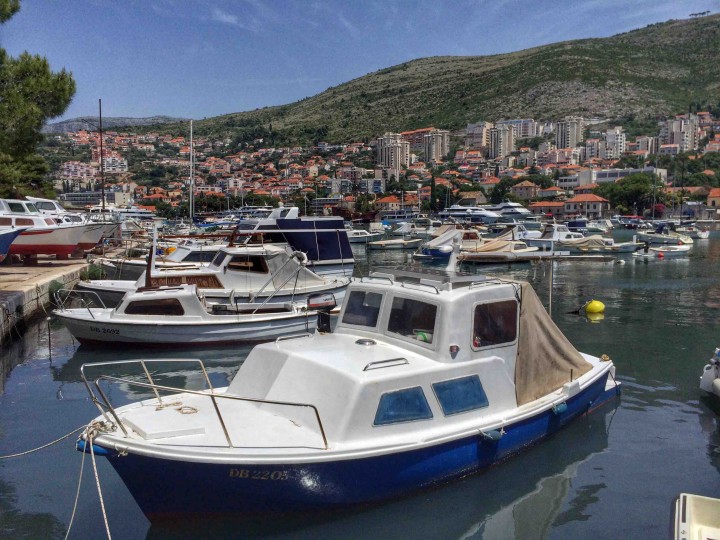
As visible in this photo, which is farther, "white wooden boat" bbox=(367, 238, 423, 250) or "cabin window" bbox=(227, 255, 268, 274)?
"white wooden boat" bbox=(367, 238, 423, 250)

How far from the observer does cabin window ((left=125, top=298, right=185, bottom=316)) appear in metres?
15.6

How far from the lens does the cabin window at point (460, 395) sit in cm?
733

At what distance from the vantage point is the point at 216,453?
6.10m

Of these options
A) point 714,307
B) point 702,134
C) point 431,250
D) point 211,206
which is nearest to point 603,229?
point 431,250

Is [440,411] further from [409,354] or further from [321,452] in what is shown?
[321,452]

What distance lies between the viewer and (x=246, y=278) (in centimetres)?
1870

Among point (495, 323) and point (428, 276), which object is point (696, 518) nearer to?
point (495, 323)

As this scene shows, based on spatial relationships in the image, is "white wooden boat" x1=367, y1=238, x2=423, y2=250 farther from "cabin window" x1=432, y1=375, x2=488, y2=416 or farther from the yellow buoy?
"cabin window" x1=432, y1=375, x2=488, y2=416

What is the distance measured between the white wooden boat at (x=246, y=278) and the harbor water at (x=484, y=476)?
289 cm

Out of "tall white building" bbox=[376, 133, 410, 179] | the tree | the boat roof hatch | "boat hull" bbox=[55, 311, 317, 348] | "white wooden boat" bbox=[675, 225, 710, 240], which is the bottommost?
"boat hull" bbox=[55, 311, 317, 348]

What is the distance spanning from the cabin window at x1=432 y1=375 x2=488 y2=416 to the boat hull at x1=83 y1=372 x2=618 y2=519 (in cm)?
37

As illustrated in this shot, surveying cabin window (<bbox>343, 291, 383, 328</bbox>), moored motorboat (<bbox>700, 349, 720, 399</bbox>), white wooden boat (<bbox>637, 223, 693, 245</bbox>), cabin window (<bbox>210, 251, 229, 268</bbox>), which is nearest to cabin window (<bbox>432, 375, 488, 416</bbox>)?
cabin window (<bbox>343, 291, 383, 328</bbox>)

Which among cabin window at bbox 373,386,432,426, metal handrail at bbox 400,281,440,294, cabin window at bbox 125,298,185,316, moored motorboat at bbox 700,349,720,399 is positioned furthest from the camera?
cabin window at bbox 125,298,185,316

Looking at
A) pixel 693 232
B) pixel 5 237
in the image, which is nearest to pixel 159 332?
pixel 5 237
